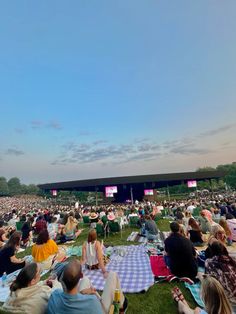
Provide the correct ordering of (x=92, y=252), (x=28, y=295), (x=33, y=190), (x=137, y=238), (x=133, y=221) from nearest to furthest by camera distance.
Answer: (x=28, y=295) < (x=92, y=252) < (x=137, y=238) < (x=133, y=221) < (x=33, y=190)

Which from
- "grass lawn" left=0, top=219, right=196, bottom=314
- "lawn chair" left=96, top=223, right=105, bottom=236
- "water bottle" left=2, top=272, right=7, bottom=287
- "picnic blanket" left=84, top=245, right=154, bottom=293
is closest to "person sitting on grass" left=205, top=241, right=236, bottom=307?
"grass lawn" left=0, top=219, right=196, bottom=314

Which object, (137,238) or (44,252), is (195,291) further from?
(137,238)

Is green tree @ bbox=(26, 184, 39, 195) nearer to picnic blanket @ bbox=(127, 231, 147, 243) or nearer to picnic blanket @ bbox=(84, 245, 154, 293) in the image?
picnic blanket @ bbox=(127, 231, 147, 243)

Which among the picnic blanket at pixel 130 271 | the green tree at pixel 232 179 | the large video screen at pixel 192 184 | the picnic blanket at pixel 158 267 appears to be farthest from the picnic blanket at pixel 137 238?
the green tree at pixel 232 179

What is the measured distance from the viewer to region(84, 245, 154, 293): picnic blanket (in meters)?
4.52

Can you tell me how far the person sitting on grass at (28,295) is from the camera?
2171mm

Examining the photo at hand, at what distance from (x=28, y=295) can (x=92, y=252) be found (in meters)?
2.91

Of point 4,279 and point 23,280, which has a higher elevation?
point 23,280

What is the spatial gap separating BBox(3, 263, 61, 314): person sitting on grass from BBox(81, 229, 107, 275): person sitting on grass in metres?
2.31

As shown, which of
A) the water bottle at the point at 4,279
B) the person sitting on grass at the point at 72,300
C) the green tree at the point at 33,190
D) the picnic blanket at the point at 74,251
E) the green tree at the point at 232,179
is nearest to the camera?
the person sitting on grass at the point at 72,300

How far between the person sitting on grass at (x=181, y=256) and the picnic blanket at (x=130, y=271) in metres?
0.70

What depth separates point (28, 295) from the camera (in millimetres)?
2268

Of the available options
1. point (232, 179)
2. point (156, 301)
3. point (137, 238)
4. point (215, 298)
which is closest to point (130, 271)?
point (156, 301)

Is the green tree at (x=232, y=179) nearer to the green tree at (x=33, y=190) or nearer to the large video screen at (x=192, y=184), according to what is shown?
the large video screen at (x=192, y=184)
